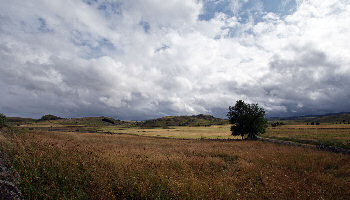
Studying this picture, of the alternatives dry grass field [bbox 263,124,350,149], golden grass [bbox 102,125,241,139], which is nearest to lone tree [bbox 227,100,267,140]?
dry grass field [bbox 263,124,350,149]

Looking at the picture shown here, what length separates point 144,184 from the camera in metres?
5.93

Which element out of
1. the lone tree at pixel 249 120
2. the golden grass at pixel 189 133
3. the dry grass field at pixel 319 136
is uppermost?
the lone tree at pixel 249 120

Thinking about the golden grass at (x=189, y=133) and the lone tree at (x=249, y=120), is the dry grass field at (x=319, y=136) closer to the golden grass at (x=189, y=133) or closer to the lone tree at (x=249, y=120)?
the lone tree at (x=249, y=120)

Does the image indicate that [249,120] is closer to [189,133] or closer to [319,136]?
[319,136]

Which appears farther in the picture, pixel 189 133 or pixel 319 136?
pixel 189 133

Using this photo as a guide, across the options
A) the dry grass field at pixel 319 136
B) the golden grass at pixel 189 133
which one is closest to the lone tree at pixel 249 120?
the dry grass field at pixel 319 136

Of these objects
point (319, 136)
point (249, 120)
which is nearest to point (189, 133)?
point (249, 120)

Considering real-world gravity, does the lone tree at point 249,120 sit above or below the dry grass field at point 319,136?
above

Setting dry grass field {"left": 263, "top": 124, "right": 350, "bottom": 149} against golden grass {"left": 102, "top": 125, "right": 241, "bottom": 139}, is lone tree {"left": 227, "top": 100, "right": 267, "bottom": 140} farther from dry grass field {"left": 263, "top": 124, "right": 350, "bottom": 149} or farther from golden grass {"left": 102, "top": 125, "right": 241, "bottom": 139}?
golden grass {"left": 102, "top": 125, "right": 241, "bottom": 139}

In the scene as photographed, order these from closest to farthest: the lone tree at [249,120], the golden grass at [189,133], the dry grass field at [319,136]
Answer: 1. the dry grass field at [319,136]
2. the lone tree at [249,120]
3. the golden grass at [189,133]

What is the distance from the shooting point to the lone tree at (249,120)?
41.5m

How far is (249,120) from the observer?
41.6 metres

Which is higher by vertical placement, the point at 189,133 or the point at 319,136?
the point at 319,136

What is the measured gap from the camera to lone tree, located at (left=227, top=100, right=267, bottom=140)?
136ft
